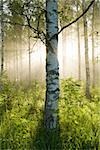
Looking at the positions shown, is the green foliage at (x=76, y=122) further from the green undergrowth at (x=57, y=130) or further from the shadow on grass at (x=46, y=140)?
the shadow on grass at (x=46, y=140)

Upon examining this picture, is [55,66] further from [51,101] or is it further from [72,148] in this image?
[72,148]

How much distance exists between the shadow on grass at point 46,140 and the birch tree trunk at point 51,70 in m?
0.32

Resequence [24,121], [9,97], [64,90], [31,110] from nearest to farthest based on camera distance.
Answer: [24,121], [31,110], [64,90], [9,97]

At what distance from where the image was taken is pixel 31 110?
8.50m

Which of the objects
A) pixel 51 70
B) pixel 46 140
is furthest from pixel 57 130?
pixel 51 70

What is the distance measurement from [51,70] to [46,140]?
1431mm

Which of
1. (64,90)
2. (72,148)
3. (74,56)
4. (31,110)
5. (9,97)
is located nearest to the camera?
(72,148)

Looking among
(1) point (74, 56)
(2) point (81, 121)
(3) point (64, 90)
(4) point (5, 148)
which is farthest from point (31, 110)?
(1) point (74, 56)

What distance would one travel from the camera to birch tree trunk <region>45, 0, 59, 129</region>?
7.03 metres

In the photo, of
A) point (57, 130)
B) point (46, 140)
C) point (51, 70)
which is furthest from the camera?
point (51, 70)

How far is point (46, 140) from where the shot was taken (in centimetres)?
633

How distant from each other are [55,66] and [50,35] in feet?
Result: 2.08

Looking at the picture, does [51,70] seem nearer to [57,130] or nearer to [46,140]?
[57,130]

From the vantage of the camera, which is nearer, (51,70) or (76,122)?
(76,122)
